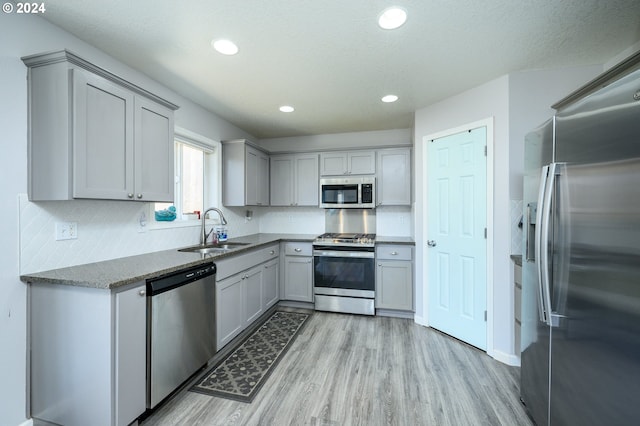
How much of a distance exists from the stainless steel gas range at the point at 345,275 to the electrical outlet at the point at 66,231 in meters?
2.41

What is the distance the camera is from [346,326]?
308 centimetres

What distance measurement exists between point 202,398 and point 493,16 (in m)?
3.24

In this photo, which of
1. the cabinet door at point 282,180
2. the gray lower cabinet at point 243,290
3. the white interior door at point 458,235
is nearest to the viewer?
the gray lower cabinet at point 243,290

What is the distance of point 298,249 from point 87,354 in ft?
7.93

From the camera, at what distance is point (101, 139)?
1691mm

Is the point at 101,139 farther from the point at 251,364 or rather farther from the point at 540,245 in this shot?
the point at 540,245

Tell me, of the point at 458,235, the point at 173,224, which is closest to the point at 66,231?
the point at 173,224

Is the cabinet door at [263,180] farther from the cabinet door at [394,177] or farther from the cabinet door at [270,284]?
the cabinet door at [394,177]

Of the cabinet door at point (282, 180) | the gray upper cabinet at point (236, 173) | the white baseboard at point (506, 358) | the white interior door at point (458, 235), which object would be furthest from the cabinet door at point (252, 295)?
the white baseboard at point (506, 358)

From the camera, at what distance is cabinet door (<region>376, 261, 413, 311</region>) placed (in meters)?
3.28

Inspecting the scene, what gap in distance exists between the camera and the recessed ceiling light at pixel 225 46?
1.89 meters

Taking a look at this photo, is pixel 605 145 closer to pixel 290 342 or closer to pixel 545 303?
pixel 545 303

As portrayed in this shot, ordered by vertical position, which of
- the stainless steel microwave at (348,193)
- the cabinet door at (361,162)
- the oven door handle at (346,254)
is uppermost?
the cabinet door at (361,162)

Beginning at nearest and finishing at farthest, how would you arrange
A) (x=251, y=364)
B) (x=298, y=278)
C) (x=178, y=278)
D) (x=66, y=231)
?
1. (x=66, y=231)
2. (x=178, y=278)
3. (x=251, y=364)
4. (x=298, y=278)
